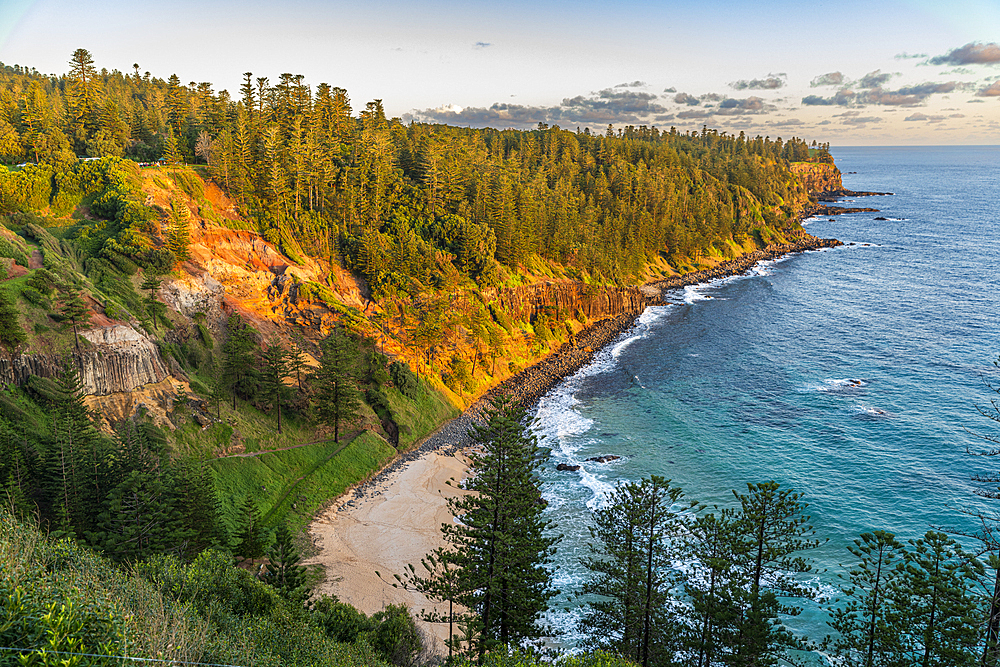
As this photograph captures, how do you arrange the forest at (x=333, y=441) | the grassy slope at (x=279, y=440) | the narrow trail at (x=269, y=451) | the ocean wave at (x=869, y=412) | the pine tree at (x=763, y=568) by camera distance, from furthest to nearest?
the ocean wave at (x=869, y=412) < the narrow trail at (x=269, y=451) < the grassy slope at (x=279, y=440) < the pine tree at (x=763, y=568) < the forest at (x=333, y=441)

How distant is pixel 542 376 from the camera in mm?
78188

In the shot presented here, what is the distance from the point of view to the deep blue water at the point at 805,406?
4603 centimetres

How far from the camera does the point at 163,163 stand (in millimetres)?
73812

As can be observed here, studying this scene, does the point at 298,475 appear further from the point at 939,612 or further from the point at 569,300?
the point at 569,300

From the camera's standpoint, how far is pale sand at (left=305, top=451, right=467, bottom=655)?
38.0 m

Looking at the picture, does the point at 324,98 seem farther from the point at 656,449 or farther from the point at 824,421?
the point at 824,421

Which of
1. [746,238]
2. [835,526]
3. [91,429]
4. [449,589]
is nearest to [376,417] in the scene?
[91,429]

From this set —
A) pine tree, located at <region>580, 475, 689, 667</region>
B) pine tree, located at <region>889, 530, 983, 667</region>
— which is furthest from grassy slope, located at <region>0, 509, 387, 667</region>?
pine tree, located at <region>889, 530, 983, 667</region>

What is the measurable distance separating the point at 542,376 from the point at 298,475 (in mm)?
38172

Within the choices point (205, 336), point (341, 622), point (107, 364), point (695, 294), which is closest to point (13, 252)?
point (107, 364)

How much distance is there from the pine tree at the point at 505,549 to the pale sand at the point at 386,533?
7450 millimetres

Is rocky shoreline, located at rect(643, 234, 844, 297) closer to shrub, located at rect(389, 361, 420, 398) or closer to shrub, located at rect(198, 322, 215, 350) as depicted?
shrub, located at rect(389, 361, 420, 398)

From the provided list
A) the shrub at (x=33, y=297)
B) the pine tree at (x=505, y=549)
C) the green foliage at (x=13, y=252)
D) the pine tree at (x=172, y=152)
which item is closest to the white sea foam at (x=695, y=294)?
the pine tree at (x=505, y=549)

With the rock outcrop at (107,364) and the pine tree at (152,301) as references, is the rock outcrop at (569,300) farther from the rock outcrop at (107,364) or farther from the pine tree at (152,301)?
the rock outcrop at (107,364)
